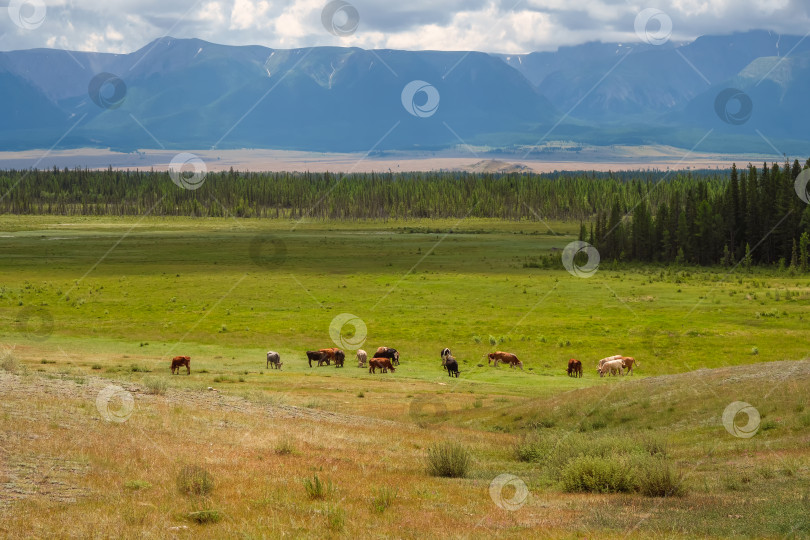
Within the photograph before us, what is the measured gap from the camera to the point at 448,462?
1747 centimetres

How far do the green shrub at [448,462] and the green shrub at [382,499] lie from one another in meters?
3.29

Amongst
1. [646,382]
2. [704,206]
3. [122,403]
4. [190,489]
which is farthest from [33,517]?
[704,206]

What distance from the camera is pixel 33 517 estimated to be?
11828mm

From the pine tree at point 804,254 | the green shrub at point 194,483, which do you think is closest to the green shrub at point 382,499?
the green shrub at point 194,483

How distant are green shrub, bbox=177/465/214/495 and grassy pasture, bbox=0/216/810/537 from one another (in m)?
0.26

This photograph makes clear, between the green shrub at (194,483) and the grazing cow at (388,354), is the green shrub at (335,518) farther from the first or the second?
the grazing cow at (388,354)

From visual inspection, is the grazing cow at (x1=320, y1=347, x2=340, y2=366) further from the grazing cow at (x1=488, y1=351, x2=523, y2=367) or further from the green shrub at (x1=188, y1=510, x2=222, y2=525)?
the green shrub at (x1=188, y1=510, x2=222, y2=525)

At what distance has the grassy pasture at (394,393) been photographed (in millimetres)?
12906

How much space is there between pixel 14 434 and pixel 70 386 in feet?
26.5

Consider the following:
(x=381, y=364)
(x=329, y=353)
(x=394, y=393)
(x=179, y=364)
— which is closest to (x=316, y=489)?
(x=394, y=393)

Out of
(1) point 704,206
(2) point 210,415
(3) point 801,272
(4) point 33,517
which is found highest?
(1) point 704,206

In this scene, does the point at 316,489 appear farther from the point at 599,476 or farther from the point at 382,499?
the point at 599,476

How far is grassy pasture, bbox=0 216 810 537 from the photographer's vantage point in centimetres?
1291

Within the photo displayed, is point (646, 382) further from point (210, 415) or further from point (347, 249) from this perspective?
point (347, 249)
